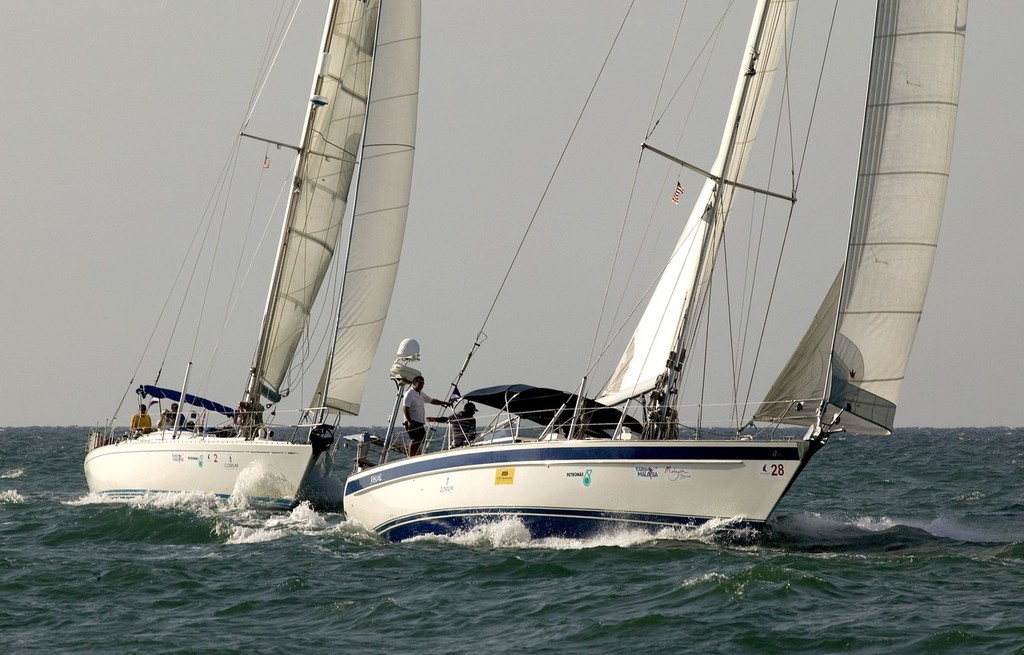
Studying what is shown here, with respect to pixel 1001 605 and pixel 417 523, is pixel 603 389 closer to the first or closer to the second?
pixel 417 523

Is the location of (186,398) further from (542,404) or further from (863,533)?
(863,533)

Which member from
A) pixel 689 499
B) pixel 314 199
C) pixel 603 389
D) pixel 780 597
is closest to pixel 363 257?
pixel 314 199

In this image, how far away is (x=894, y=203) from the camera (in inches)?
632

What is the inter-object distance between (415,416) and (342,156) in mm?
10166

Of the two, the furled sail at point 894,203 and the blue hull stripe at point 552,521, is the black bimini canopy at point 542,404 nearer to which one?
the blue hull stripe at point 552,521

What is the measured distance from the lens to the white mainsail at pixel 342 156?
2562 cm

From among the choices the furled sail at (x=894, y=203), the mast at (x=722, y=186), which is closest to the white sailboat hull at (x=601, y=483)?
the furled sail at (x=894, y=203)

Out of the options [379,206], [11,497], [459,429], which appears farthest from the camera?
[11,497]

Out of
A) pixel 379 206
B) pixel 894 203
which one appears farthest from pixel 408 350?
pixel 894 203

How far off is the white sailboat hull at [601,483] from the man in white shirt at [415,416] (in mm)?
905

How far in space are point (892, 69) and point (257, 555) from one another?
34.9 feet

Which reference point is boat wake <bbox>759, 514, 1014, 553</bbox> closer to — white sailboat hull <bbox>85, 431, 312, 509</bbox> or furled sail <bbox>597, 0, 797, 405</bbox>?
furled sail <bbox>597, 0, 797, 405</bbox>

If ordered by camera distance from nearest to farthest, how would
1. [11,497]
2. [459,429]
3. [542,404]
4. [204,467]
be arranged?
[542,404], [459,429], [204,467], [11,497]

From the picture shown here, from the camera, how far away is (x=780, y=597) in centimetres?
1354
